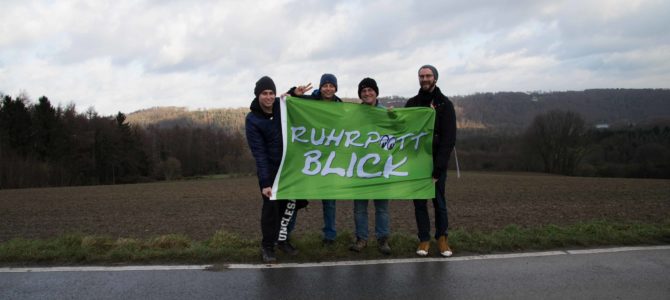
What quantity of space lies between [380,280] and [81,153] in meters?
82.8

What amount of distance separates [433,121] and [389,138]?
659 millimetres

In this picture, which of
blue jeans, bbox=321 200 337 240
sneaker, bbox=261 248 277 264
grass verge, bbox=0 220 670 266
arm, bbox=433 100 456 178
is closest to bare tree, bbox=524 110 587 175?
grass verge, bbox=0 220 670 266

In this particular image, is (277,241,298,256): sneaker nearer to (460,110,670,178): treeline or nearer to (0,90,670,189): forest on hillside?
(0,90,670,189): forest on hillside

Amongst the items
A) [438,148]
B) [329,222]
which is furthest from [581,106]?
[329,222]

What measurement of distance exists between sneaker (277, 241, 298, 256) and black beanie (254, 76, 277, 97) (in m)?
1.95

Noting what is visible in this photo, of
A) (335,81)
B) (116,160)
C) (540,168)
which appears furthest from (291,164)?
(540,168)

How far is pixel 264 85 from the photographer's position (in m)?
5.58

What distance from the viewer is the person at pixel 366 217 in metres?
5.73

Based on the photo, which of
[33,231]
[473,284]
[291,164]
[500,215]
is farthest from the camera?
[500,215]

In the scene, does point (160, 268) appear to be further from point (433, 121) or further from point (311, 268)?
point (433, 121)

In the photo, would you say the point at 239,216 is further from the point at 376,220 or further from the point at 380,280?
the point at 380,280

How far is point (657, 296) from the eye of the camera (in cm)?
407

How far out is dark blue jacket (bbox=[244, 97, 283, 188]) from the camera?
5555 millimetres

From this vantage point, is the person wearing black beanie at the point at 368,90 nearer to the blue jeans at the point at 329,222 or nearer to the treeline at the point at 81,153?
the blue jeans at the point at 329,222
